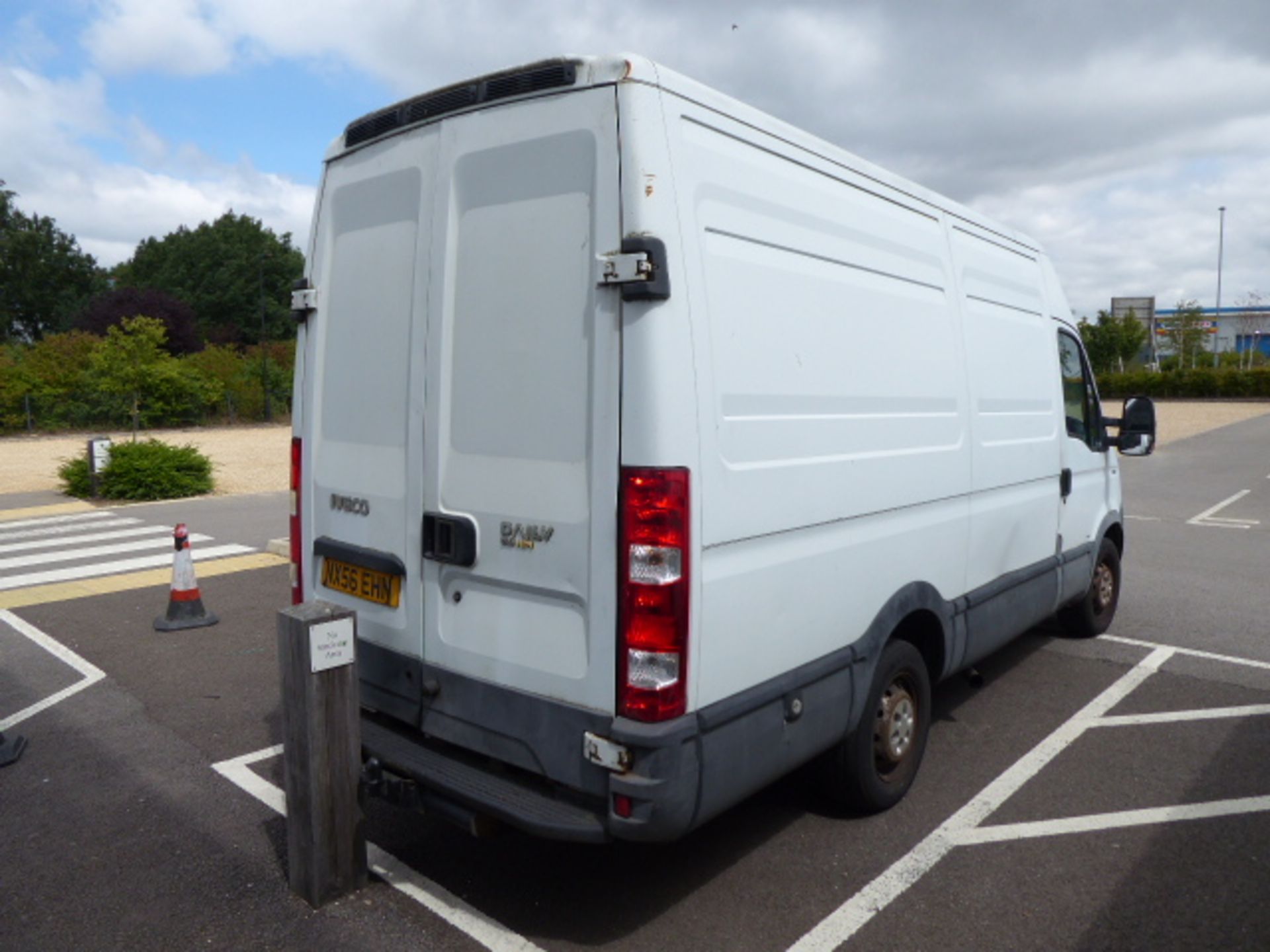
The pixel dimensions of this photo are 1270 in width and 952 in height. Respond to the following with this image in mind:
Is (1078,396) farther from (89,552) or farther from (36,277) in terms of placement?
(36,277)

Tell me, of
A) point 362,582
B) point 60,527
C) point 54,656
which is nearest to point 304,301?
point 362,582

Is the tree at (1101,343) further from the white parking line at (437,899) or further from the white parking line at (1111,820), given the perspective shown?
the white parking line at (437,899)

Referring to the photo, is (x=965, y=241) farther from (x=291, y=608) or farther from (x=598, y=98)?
(x=291, y=608)

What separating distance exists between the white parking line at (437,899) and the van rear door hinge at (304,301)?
206cm

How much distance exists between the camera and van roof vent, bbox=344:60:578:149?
2.89 meters

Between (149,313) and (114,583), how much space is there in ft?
177

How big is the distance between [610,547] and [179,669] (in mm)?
4446

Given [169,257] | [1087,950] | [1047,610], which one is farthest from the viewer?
[169,257]

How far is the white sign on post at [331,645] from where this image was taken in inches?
126

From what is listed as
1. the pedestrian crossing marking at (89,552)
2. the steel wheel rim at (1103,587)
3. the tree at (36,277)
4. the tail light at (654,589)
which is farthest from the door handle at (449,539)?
the tree at (36,277)

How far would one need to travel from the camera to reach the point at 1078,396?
590cm

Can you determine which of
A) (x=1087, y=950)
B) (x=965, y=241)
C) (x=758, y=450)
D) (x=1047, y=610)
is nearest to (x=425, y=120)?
(x=758, y=450)

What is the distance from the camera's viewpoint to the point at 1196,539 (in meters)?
11.1

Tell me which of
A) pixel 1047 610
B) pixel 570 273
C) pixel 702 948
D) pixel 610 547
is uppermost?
pixel 570 273
